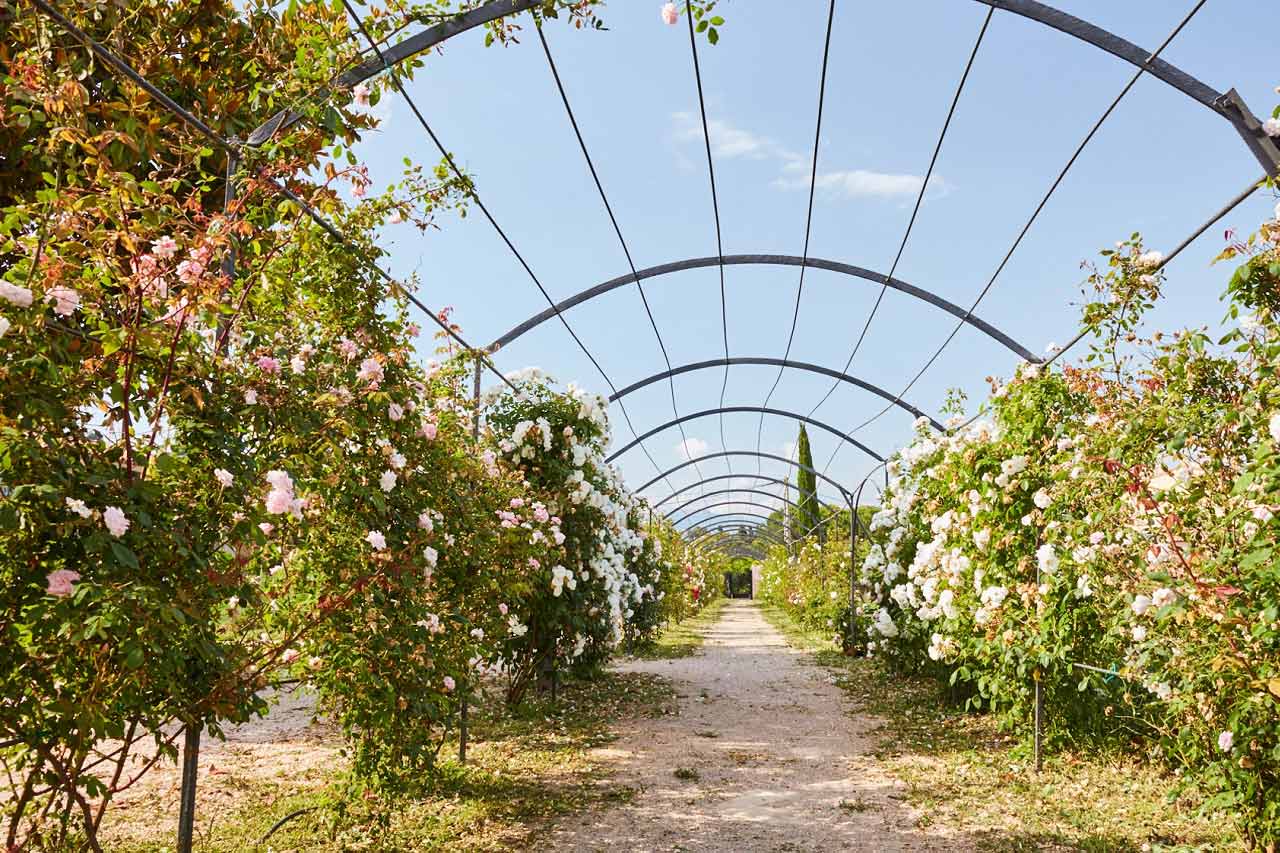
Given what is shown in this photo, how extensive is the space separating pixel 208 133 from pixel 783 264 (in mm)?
6223

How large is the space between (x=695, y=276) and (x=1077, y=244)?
11.5 ft

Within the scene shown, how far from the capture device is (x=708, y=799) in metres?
5.21

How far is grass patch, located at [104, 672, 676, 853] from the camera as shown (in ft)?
13.7

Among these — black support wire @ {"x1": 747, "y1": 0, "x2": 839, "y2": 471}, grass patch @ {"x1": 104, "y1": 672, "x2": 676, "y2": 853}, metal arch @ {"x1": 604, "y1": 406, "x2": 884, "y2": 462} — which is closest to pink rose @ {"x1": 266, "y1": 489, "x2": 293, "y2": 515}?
grass patch @ {"x1": 104, "y1": 672, "x2": 676, "y2": 853}

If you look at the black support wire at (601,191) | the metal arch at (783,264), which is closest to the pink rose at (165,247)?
the black support wire at (601,191)

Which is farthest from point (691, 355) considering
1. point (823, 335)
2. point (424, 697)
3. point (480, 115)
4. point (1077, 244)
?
point (424, 697)

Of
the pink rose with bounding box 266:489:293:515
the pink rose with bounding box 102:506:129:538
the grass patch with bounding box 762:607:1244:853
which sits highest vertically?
the pink rose with bounding box 266:489:293:515

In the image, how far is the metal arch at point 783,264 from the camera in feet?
27.1

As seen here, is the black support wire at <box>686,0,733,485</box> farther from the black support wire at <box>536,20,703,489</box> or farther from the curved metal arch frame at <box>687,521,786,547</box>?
the curved metal arch frame at <box>687,521,786,547</box>

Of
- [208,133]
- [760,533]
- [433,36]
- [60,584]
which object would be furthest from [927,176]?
[760,533]

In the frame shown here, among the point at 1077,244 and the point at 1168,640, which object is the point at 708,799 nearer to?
the point at 1168,640

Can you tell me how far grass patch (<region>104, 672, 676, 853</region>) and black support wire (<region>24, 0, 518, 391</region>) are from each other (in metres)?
2.58

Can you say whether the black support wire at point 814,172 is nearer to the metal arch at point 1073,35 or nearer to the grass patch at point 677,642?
the metal arch at point 1073,35

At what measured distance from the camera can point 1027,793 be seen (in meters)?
5.16
